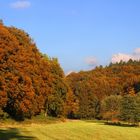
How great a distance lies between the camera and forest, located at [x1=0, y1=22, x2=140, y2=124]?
61.5 meters

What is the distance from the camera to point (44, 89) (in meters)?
74.1

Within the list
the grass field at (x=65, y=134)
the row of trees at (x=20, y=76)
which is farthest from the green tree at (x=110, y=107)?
the grass field at (x=65, y=134)

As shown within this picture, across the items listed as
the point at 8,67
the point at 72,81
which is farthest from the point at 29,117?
the point at 72,81

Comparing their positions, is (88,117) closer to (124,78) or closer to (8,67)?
(124,78)

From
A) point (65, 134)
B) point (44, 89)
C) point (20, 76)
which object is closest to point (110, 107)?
point (44, 89)

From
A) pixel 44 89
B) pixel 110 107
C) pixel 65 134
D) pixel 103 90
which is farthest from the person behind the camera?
pixel 103 90

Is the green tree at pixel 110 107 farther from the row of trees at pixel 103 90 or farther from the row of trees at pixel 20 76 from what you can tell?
the row of trees at pixel 20 76

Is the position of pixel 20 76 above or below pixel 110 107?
below

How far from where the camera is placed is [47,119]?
7794 cm

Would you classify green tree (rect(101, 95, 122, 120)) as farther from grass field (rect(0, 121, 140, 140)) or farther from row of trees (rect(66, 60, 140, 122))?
grass field (rect(0, 121, 140, 140))

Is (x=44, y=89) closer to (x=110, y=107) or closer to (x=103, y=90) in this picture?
(x=110, y=107)

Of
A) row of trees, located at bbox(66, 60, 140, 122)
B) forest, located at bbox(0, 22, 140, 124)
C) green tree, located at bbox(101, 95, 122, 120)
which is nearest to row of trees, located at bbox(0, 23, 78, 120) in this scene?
forest, located at bbox(0, 22, 140, 124)

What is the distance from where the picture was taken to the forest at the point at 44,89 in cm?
6150

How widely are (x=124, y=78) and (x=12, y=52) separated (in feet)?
321
